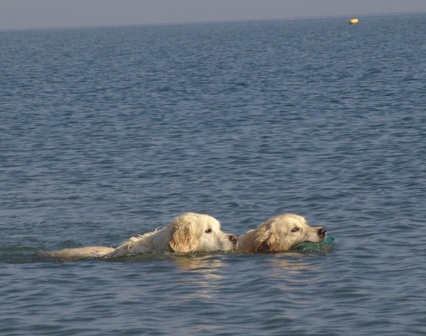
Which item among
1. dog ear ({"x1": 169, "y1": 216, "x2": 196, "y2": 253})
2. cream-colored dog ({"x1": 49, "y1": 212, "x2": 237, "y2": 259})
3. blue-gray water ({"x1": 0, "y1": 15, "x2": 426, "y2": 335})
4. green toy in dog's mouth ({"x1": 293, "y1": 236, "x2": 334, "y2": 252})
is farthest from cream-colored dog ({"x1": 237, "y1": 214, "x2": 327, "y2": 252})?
dog ear ({"x1": 169, "y1": 216, "x2": 196, "y2": 253})

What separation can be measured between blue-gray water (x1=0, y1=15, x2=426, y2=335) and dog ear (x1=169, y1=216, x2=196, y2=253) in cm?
22

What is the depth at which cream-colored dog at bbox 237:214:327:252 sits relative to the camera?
1385cm

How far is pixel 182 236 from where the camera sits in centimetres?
1328

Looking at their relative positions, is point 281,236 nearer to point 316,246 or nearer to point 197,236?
point 316,246

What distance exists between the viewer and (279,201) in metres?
17.7

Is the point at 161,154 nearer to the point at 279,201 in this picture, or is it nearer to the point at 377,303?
the point at 279,201

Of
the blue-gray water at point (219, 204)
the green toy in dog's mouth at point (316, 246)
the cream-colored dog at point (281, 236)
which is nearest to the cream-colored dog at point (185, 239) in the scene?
the blue-gray water at point (219, 204)

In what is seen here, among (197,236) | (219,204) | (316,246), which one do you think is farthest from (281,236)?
(219,204)

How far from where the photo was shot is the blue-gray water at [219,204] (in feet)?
36.4

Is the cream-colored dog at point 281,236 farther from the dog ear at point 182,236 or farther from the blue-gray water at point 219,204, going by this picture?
the dog ear at point 182,236

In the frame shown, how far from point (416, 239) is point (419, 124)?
13122mm

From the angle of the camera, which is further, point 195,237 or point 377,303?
point 195,237

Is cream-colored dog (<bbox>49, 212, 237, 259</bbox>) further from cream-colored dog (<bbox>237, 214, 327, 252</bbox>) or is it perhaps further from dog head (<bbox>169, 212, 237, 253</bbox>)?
cream-colored dog (<bbox>237, 214, 327, 252</bbox>)

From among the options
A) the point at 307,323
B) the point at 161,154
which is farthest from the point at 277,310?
the point at 161,154
